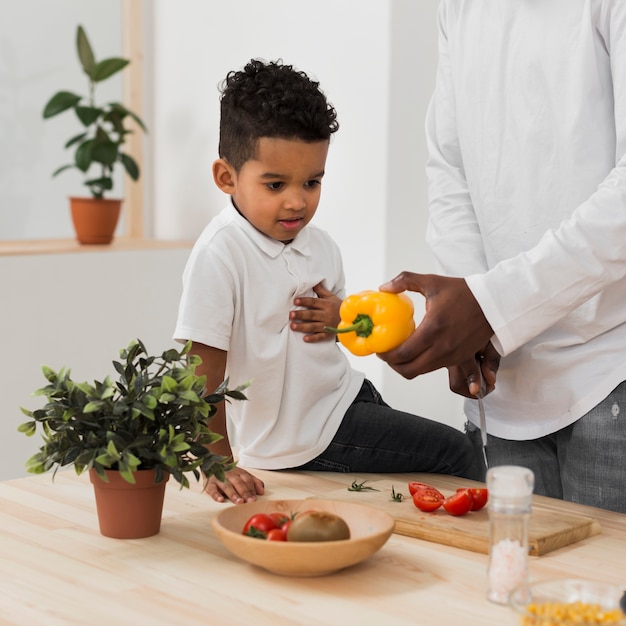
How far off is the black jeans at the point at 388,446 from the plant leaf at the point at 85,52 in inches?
81.1

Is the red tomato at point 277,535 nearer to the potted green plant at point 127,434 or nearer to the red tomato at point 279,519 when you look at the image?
the red tomato at point 279,519

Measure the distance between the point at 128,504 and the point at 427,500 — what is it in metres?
0.40

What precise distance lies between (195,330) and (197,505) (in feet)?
0.86

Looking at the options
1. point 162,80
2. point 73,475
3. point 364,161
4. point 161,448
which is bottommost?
point 73,475

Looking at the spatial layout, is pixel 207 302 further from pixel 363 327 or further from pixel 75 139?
pixel 75 139

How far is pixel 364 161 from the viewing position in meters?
2.78

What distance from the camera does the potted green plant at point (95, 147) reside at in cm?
343

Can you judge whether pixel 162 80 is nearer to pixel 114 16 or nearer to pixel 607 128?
pixel 114 16

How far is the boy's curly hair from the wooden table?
1.93 feet

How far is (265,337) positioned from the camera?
167 centimetres

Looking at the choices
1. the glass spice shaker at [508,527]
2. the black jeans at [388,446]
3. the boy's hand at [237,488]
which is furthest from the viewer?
the black jeans at [388,446]

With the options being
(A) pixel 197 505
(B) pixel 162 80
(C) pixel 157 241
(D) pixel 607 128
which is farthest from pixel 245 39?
(A) pixel 197 505

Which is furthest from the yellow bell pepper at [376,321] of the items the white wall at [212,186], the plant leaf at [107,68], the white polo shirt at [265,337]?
the plant leaf at [107,68]

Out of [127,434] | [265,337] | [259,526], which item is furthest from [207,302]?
[259,526]
